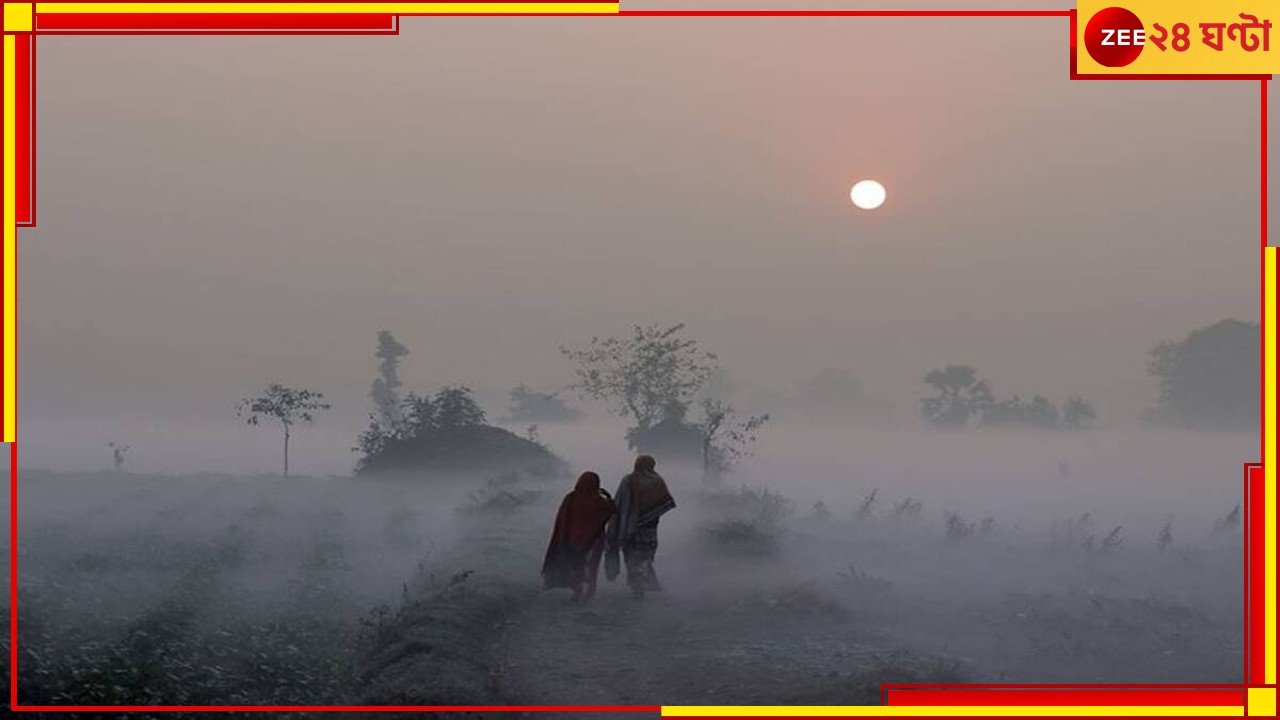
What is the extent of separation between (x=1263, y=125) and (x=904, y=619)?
8765mm

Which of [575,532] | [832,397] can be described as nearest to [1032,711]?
[575,532]

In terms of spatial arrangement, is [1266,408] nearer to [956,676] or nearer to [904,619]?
[956,676]

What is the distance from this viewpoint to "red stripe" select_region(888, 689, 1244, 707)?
8.40 meters

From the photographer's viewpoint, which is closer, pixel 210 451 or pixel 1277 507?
pixel 1277 507

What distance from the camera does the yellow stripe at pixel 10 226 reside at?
883cm

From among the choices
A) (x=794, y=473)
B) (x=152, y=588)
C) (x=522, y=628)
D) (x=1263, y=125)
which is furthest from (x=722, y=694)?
(x=794, y=473)

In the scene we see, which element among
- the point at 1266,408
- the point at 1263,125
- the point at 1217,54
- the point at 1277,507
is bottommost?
the point at 1277,507

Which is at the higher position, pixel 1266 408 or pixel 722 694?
pixel 1266 408

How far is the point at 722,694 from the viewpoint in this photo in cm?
1138

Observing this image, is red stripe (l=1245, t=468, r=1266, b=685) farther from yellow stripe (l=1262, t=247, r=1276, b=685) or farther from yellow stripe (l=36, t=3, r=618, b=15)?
yellow stripe (l=36, t=3, r=618, b=15)

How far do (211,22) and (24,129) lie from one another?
6.73ft

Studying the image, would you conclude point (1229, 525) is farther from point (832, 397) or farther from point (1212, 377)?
point (832, 397)

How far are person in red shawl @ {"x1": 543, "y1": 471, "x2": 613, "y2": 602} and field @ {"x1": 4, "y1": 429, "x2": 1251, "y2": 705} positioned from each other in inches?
17.9

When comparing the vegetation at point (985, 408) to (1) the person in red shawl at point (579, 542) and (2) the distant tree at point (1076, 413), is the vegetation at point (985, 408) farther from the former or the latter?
(1) the person in red shawl at point (579, 542)
